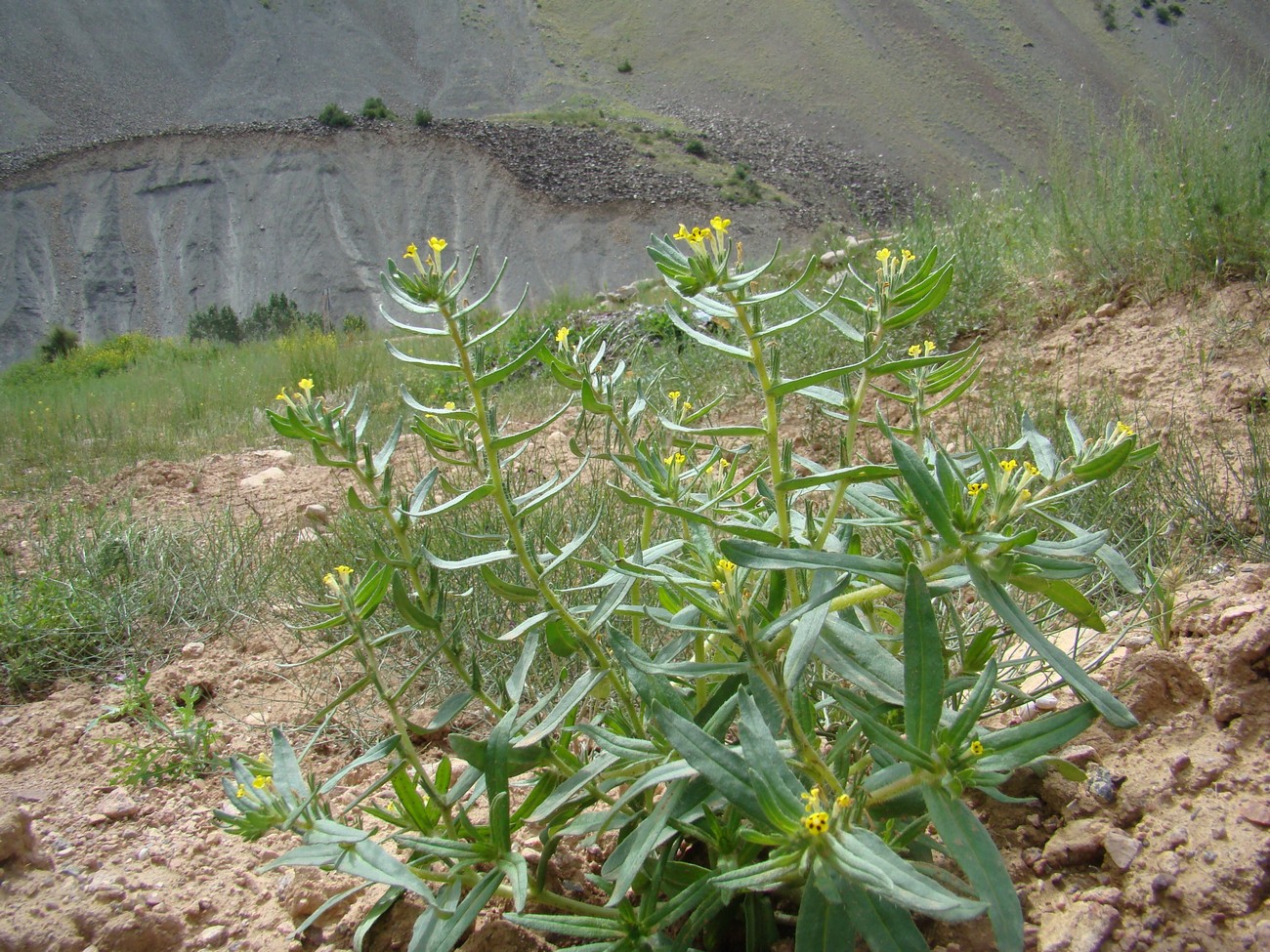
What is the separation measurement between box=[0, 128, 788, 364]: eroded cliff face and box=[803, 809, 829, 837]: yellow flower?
87.5ft

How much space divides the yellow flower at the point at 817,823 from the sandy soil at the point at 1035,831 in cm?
53

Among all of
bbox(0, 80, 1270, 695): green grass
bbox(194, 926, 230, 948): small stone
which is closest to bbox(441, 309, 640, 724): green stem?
bbox(0, 80, 1270, 695): green grass

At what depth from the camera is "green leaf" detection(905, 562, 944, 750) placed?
2.80 feet

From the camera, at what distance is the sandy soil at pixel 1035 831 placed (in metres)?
1.06

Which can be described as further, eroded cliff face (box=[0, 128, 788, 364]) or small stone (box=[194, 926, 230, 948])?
eroded cliff face (box=[0, 128, 788, 364])

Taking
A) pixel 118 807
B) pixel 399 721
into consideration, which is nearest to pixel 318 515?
pixel 118 807

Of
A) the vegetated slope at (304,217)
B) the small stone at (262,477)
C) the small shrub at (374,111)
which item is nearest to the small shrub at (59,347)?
the vegetated slope at (304,217)

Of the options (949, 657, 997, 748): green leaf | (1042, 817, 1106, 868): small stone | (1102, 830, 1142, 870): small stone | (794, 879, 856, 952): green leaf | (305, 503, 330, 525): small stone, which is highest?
(949, 657, 997, 748): green leaf

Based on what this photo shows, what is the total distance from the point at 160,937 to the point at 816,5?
5327 cm

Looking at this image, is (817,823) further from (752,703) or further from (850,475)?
(850,475)

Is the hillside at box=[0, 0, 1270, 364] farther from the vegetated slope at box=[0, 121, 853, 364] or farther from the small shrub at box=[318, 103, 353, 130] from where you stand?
the small shrub at box=[318, 103, 353, 130]

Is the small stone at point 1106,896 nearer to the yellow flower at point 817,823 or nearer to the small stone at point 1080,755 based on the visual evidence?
the small stone at point 1080,755

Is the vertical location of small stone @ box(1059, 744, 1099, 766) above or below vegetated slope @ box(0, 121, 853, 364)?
below

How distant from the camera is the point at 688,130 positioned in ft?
123
